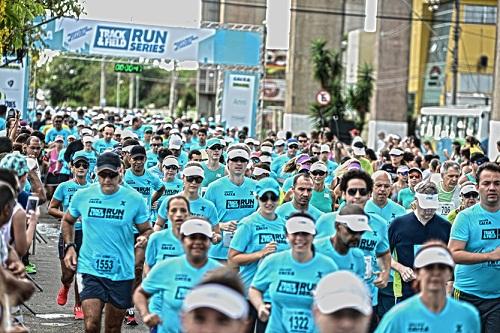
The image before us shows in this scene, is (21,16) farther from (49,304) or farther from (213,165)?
(49,304)

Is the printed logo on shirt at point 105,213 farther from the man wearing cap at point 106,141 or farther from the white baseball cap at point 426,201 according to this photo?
the man wearing cap at point 106,141

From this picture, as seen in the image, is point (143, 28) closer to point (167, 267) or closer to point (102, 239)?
point (102, 239)

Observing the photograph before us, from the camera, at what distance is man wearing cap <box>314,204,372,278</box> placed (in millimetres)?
9531

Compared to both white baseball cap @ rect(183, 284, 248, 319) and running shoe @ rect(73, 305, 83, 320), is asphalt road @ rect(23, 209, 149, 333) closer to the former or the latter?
running shoe @ rect(73, 305, 83, 320)

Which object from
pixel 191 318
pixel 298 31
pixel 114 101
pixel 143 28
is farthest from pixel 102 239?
pixel 114 101

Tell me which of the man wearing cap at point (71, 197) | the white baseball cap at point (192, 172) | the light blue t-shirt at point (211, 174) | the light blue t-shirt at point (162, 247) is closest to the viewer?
the light blue t-shirt at point (162, 247)

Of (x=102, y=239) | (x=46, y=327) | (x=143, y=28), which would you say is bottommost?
(x=46, y=327)

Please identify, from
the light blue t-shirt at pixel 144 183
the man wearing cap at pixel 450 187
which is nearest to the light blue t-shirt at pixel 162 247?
the light blue t-shirt at pixel 144 183

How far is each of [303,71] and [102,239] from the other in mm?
44034

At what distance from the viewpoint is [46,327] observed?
14.2 metres

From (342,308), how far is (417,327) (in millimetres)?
1528

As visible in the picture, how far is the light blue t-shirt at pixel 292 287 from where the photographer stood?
8.83 meters

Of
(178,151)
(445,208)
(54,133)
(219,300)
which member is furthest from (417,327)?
(54,133)

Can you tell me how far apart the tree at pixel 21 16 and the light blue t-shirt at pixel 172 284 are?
7830 millimetres
